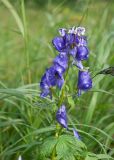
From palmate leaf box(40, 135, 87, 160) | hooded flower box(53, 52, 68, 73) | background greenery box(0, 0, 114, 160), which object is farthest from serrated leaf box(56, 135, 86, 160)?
hooded flower box(53, 52, 68, 73)

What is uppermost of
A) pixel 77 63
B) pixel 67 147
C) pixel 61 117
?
pixel 77 63

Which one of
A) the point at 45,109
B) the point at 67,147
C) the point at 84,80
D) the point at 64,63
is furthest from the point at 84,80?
the point at 45,109

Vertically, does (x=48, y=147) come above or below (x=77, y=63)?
below

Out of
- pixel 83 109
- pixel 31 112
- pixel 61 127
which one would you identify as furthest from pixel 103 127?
pixel 61 127

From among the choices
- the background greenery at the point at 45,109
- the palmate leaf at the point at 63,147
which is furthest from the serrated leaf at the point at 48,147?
the background greenery at the point at 45,109

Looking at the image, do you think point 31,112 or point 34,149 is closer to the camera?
point 34,149

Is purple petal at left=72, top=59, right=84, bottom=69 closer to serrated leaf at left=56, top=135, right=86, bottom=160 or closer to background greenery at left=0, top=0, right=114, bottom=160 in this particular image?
background greenery at left=0, top=0, right=114, bottom=160

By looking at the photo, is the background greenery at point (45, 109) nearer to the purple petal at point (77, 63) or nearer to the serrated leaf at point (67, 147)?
the purple petal at point (77, 63)

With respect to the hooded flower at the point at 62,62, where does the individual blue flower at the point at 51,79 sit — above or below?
below

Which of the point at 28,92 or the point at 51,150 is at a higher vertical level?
the point at 28,92

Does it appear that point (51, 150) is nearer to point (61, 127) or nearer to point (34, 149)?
point (61, 127)

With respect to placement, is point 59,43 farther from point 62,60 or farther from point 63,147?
point 63,147
